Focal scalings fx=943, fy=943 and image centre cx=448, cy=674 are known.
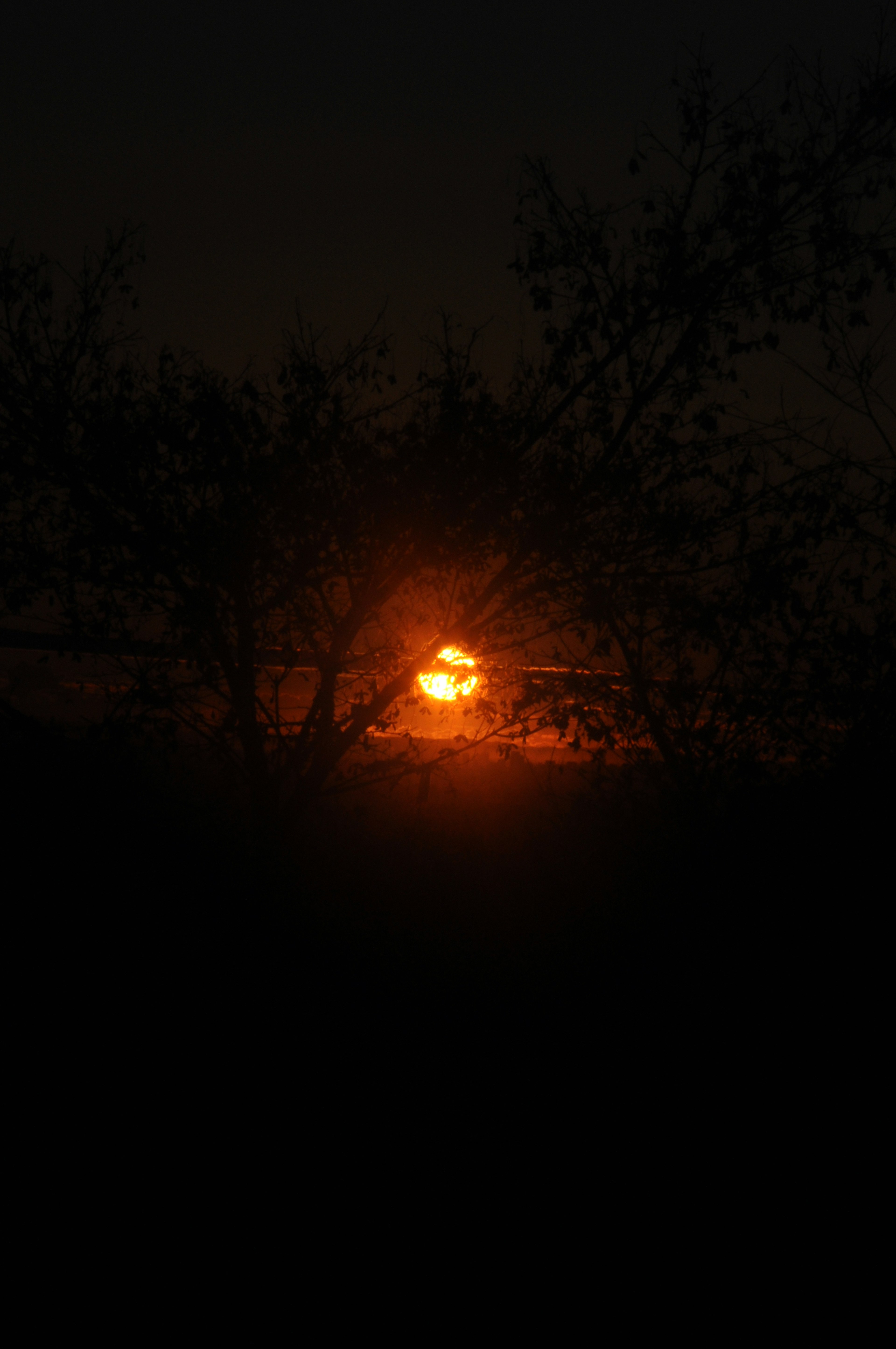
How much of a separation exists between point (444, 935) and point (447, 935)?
34 mm

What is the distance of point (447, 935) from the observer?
750cm

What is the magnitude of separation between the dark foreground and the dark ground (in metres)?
0.02

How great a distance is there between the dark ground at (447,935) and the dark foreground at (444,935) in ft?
0.07

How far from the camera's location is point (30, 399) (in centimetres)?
659

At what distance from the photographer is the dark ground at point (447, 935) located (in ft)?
18.3

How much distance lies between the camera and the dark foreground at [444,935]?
5.57 metres

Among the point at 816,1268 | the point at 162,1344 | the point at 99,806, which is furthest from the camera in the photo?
the point at 99,806

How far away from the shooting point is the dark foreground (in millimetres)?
5570

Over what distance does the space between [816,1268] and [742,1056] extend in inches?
70.7

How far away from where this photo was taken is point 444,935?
24.7 ft

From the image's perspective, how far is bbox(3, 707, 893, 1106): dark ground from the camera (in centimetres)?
557

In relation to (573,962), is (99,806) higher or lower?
higher

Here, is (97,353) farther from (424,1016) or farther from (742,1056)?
(742,1056)

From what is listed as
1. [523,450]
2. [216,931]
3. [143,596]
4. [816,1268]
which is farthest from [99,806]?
[816,1268]
